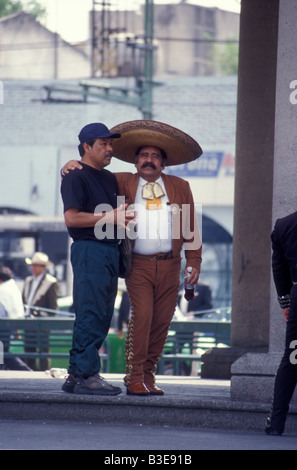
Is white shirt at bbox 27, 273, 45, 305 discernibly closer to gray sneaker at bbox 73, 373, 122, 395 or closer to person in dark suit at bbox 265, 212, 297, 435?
gray sneaker at bbox 73, 373, 122, 395

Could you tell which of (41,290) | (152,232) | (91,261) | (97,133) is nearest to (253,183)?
(152,232)

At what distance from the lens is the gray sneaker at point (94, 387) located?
26.6 ft

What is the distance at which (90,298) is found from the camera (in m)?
8.09

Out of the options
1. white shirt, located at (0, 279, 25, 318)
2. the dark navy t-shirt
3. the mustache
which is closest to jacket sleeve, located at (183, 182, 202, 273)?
the mustache

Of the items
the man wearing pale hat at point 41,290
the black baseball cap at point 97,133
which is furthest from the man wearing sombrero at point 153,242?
the man wearing pale hat at point 41,290

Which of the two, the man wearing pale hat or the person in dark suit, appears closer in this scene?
the person in dark suit

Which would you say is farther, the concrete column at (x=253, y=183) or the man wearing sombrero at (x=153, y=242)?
the concrete column at (x=253, y=183)

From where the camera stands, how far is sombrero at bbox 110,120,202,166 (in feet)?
27.8

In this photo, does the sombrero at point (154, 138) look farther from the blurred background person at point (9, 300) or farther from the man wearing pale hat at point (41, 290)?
the man wearing pale hat at point (41, 290)

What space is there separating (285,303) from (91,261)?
147cm

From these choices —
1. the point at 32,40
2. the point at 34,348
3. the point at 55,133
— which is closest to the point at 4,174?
the point at 55,133

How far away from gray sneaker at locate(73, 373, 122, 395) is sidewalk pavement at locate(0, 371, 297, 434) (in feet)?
0.32

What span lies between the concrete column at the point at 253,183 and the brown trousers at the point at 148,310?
A: 95.6 inches
